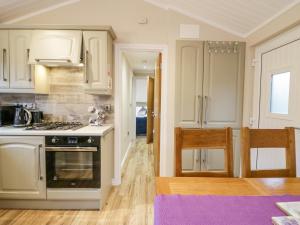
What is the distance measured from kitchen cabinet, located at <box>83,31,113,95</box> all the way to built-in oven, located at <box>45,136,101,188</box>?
0.69 m

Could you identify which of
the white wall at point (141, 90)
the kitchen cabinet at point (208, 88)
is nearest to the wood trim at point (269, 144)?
the kitchen cabinet at point (208, 88)

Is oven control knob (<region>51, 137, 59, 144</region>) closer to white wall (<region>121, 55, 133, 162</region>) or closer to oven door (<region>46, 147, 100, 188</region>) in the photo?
oven door (<region>46, 147, 100, 188</region>)

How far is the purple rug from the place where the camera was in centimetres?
81

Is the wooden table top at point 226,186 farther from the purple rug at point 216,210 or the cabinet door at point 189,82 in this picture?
the cabinet door at point 189,82

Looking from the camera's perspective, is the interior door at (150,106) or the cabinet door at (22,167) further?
the interior door at (150,106)

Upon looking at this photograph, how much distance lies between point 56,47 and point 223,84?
84.2 inches

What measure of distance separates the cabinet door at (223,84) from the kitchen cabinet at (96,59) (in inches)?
51.4

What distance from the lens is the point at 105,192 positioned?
251 cm

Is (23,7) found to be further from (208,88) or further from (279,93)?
(279,93)

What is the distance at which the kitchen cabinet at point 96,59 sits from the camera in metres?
2.49

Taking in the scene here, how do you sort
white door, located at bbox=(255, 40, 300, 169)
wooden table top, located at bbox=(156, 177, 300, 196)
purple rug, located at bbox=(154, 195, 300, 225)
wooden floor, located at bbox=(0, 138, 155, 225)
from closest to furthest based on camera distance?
purple rug, located at bbox=(154, 195, 300, 225) < wooden table top, located at bbox=(156, 177, 300, 196) < white door, located at bbox=(255, 40, 300, 169) < wooden floor, located at bbox=(0, 138, 155, 225)

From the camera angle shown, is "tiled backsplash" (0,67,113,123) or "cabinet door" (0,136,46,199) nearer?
"cabinet door" (0,136,46,199)

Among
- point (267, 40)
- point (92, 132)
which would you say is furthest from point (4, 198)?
point (267, 40)

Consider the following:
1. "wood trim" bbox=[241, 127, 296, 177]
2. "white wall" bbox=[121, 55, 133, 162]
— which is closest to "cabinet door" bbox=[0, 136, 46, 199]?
"white wall" bbox=[121, 55, 133, 162]
